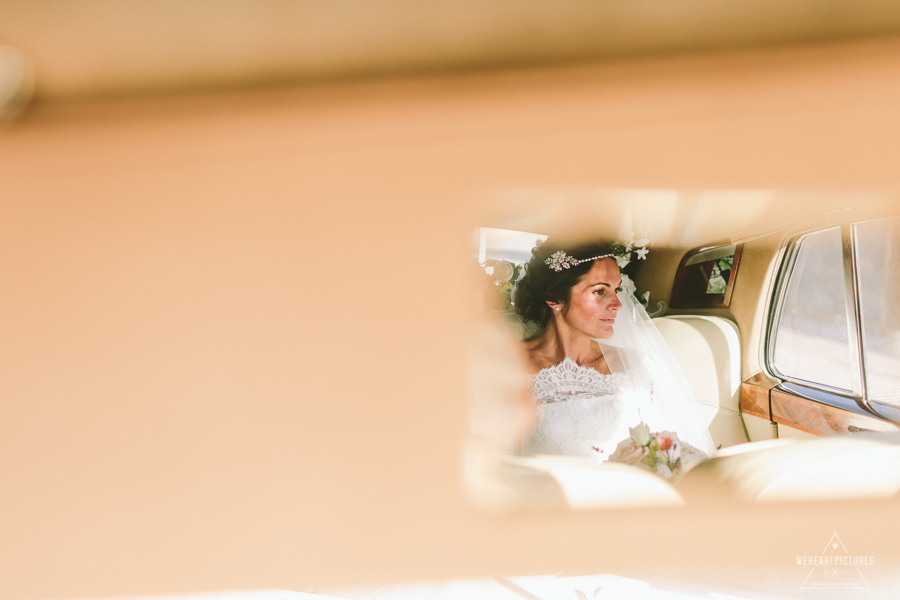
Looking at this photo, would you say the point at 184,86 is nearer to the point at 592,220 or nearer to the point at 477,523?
the point at 592,220

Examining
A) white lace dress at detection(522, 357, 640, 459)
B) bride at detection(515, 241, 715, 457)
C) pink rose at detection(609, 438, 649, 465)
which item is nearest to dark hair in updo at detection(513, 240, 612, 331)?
bride at detection(515, 241, 715, 457)

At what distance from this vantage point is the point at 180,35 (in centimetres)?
65

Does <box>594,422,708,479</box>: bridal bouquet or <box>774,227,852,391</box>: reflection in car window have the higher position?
<box>774,227,852,391</box>: reflection in car window

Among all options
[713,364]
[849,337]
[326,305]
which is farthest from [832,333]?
[326,305]

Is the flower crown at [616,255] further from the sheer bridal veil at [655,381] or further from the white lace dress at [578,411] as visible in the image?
the white lace dress at [578,411]

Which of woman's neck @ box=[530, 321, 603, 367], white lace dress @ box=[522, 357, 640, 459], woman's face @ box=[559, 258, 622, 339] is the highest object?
woman's face @ box=[559, 258, 622, 339]

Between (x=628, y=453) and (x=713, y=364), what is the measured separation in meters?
0.21

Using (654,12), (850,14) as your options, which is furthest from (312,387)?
(850,14)

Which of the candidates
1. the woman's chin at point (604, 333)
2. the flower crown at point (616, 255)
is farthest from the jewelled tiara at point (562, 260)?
the woman's chin at point (604, 333)

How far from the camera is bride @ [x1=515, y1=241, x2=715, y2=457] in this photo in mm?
736

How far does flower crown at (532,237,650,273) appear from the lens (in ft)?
2.40

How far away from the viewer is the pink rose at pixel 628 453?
74 cm

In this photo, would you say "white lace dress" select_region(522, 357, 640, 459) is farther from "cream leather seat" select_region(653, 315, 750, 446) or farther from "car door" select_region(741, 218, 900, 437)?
"car door" select_region(741, 218, 900, 437)

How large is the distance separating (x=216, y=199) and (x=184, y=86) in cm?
19
